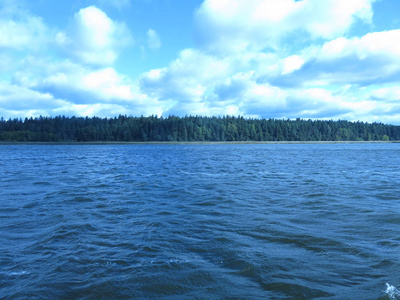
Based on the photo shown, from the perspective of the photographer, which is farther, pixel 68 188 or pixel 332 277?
pixel 68 188

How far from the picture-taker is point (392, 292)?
5402 mm

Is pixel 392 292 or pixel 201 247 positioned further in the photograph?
pixel 201 247

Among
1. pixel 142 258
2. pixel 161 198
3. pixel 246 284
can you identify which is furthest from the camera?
pixel 161 198

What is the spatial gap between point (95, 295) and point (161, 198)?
372 inches

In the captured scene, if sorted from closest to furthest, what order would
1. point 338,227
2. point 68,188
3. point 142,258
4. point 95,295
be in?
1. point 95,295
2. point 142,258
3. point 338,227
4. point 68,188

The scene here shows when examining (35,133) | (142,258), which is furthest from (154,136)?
(142,258)

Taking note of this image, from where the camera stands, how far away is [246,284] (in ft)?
19.2

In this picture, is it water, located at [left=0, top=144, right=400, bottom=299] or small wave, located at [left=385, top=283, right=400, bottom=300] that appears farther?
water, located at [left=0, top=144, right=400, bottom=299]

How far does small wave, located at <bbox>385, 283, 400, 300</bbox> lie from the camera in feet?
17.2

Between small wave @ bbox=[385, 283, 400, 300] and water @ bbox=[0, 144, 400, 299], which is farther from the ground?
small wave @ bbox=[385, 283, 400, 300]

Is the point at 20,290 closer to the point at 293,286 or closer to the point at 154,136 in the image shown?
the point at 293,286

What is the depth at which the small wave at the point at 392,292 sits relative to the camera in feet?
17.2

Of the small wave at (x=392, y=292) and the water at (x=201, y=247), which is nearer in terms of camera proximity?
the small wave at (x=392, y=292)

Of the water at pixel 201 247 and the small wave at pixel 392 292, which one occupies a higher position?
the small wave at pixel 392 292
